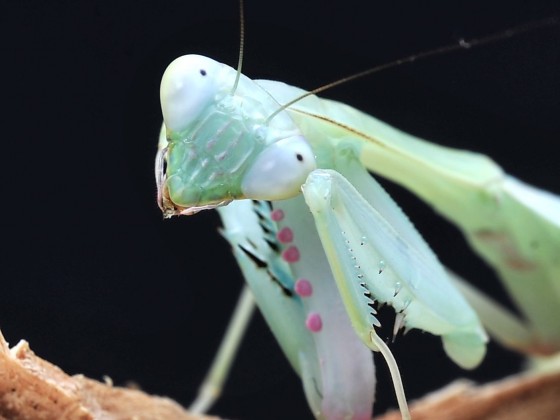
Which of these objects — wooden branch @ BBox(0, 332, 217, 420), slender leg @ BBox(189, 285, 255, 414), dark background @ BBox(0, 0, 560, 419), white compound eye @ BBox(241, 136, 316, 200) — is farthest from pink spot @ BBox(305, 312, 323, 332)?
slender leg @ BBox(189, 285, 255, 414)

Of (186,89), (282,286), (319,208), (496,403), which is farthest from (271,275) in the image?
(496,403)

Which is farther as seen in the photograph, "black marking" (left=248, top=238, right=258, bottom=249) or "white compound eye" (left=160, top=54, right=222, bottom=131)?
"black marking" (left=248, top=238, right=258, bottom=249)

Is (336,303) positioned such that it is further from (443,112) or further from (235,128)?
(443,112)

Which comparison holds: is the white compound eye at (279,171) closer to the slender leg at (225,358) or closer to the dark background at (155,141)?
the dark background at (155,141)

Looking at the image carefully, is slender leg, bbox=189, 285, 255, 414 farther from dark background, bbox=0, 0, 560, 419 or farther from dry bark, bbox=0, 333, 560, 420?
dry bark, bbox=0, 333, 560, 420

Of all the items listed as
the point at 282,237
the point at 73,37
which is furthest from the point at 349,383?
the point at 73,37

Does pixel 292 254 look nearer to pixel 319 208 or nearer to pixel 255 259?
pixel 255 259

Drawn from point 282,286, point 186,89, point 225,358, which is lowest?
point 225,358

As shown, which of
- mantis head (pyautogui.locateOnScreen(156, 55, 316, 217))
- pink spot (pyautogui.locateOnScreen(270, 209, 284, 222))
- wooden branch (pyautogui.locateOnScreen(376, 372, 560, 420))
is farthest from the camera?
wooden branch (pyautogui.locateOnScreen(376, 372, 560, 420))
